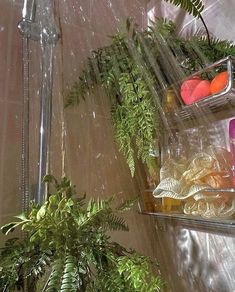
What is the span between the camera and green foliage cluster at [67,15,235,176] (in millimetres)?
791

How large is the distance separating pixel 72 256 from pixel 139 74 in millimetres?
522

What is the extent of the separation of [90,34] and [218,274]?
2.75 ft

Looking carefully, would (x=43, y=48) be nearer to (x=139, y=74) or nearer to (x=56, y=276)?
(x=139, y=74)

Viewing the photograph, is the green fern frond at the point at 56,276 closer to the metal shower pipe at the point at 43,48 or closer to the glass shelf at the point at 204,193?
the metal shower pipe at the point at 43,48

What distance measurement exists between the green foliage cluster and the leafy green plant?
264 mm

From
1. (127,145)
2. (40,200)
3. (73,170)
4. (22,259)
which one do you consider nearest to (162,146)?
(127,145)

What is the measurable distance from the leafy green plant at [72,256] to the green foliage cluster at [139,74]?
0.26 m

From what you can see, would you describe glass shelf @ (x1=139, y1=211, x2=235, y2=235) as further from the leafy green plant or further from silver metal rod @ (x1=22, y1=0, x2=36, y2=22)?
silver metal rod @ (x1=22, y1=0, x2=36, y2=22)

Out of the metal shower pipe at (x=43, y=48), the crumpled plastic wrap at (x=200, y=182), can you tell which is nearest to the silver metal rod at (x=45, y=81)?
the metal shower pipe at (x=43, y=48)

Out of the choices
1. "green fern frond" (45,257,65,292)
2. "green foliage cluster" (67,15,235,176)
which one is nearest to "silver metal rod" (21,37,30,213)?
"green foliage cluster" (67,15,235,176)

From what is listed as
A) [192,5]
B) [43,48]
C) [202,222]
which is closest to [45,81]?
[43,48]

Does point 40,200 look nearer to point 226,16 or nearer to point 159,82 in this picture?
point 159,82

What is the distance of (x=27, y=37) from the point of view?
2.70 feet

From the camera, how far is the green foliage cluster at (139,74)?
31.1 inches
